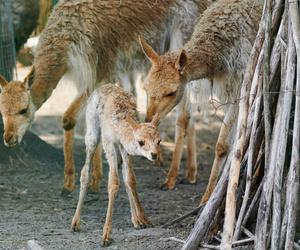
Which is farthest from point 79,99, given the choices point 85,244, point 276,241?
point 276,241

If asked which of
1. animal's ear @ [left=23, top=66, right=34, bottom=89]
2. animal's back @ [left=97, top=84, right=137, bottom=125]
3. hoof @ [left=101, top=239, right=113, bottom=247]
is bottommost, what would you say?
hoof @ [left=101, top=239, right=113, bottom=247]

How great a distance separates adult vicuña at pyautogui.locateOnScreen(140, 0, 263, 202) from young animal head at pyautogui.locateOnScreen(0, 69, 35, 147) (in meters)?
1.49

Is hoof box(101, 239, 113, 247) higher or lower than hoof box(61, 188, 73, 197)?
lower

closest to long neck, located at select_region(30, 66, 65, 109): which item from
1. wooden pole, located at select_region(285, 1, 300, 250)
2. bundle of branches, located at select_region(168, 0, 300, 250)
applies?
bundle of branches, located at select_region(168, 0, 300, 250)

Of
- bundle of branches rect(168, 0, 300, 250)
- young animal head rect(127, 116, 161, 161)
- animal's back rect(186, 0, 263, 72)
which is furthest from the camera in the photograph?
animal's back rect(186, 0, 263, 72)

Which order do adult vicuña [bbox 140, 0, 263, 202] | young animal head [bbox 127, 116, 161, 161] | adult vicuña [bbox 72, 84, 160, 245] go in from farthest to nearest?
adult vicuña [bbox 140, 0, 263, 202] < adult vicuña [bbox 72, 84, 160, 245] < young animal head [bbox 127, 116, 161, 161]

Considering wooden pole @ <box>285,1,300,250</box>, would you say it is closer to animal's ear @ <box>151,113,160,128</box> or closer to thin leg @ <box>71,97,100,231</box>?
animal's ear @ <box>151,113,160,128</box>

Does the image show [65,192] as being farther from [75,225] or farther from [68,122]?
[75,225]

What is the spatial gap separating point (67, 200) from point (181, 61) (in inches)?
88.6

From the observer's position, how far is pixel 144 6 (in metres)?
9.94

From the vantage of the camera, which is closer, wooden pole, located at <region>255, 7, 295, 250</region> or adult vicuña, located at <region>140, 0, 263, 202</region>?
wooden pole, located at <region>255, 7, 295, 250</region>

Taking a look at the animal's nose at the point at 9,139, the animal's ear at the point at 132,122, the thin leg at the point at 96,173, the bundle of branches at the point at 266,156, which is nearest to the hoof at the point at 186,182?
the thin leg at the point at 96,173

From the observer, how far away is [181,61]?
784 cm

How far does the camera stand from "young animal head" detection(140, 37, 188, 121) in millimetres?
7766
